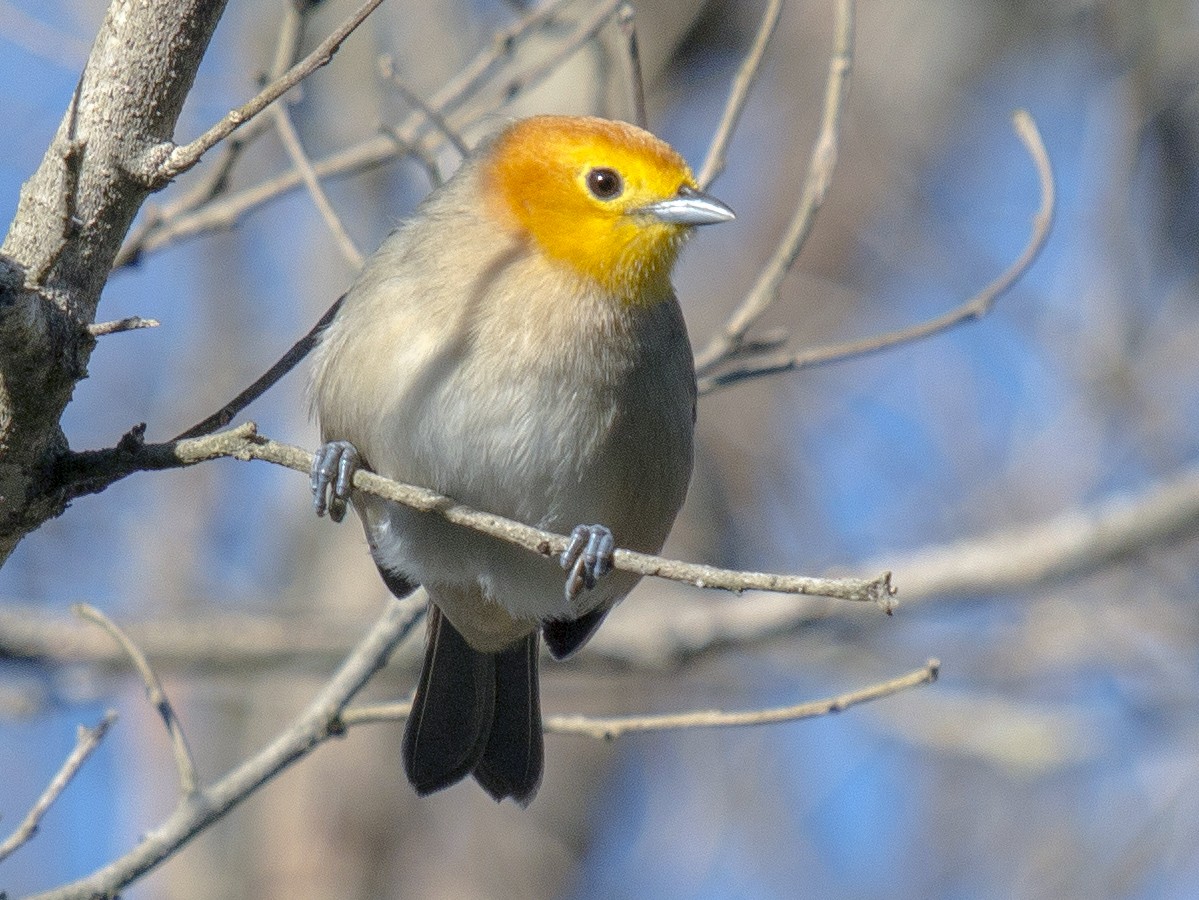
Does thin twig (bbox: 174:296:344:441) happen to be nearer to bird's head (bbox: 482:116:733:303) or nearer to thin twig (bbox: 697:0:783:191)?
bird's head (bbox: 482:116:733:303)

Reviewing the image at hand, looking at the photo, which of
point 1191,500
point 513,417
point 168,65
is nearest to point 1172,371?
point 1191,500

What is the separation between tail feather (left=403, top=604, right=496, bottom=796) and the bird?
5 centimetres

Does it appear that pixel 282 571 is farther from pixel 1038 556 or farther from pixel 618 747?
pixel 1038 556

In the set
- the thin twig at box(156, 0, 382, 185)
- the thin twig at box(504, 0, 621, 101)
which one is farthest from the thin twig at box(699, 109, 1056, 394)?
the thin twig at box(156, 0, 382, 185)

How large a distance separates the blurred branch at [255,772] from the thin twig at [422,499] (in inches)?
38.9

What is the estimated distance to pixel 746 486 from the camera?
9109 mm

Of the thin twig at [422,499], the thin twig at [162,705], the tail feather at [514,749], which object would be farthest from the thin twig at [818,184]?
the thin twig at [162,705]

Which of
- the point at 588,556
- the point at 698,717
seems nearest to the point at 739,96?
the point at 588,556

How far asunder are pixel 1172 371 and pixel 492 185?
164 inches

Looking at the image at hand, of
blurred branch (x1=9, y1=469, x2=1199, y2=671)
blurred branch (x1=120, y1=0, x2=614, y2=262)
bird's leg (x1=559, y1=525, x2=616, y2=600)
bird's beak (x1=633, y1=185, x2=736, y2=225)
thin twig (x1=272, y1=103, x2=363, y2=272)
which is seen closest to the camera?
bird's leg (x1=559, y1=525, x2=616, y2=600)

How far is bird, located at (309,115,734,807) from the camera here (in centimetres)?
377

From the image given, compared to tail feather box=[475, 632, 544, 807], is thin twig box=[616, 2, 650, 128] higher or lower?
higher

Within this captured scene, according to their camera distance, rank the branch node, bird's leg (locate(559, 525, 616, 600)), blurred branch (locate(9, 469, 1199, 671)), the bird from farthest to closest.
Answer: blurred branch (locate(9, 469, 1199, 671))
the bird
bird's leg (locate(559, 525, 616, 600))
the branch node

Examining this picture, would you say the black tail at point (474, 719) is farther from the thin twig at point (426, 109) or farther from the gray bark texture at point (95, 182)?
the gray bark texture at point (95, 182)
